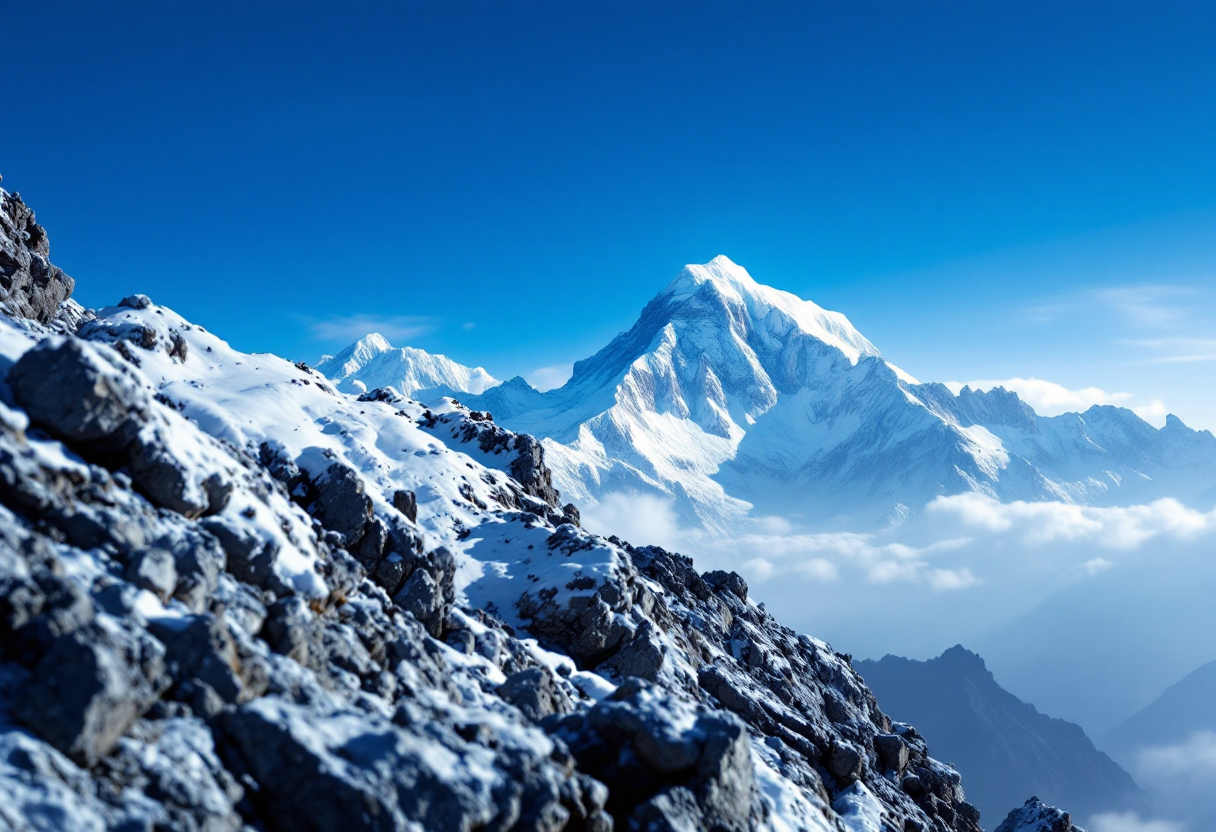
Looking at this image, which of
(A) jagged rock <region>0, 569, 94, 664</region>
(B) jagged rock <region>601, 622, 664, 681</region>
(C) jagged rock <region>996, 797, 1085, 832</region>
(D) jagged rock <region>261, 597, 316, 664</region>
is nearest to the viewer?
(A) jagged rock <region>0, 569, 94, 664</region>

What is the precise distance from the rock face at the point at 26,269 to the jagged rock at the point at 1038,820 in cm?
10548

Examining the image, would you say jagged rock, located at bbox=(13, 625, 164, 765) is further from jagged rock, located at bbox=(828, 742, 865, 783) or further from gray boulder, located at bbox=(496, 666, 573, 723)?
jagged rock, located at bbox=(828, 742, 865, 783)

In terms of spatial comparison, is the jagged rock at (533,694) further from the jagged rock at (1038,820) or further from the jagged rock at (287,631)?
the jagged rock at (1038,820)

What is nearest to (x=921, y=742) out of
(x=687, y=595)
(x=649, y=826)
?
(x=687, y=595)

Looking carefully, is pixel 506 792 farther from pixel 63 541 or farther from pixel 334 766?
pixel 63 541

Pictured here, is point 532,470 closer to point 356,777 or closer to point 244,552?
point 244,552

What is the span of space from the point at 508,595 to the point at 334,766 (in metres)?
40.6

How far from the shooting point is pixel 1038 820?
79.3 metres

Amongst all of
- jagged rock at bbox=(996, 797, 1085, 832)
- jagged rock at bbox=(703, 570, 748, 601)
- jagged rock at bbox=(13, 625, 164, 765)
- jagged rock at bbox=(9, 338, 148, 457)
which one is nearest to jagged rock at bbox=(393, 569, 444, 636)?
jagged rock at bbox=(9, 338, 148, 457)

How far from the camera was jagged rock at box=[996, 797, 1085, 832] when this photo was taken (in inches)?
3054

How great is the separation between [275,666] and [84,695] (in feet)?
20.8

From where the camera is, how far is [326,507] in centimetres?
4969

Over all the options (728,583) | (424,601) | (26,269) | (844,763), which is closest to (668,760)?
(424,601)

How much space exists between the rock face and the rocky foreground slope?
14.6 meters
